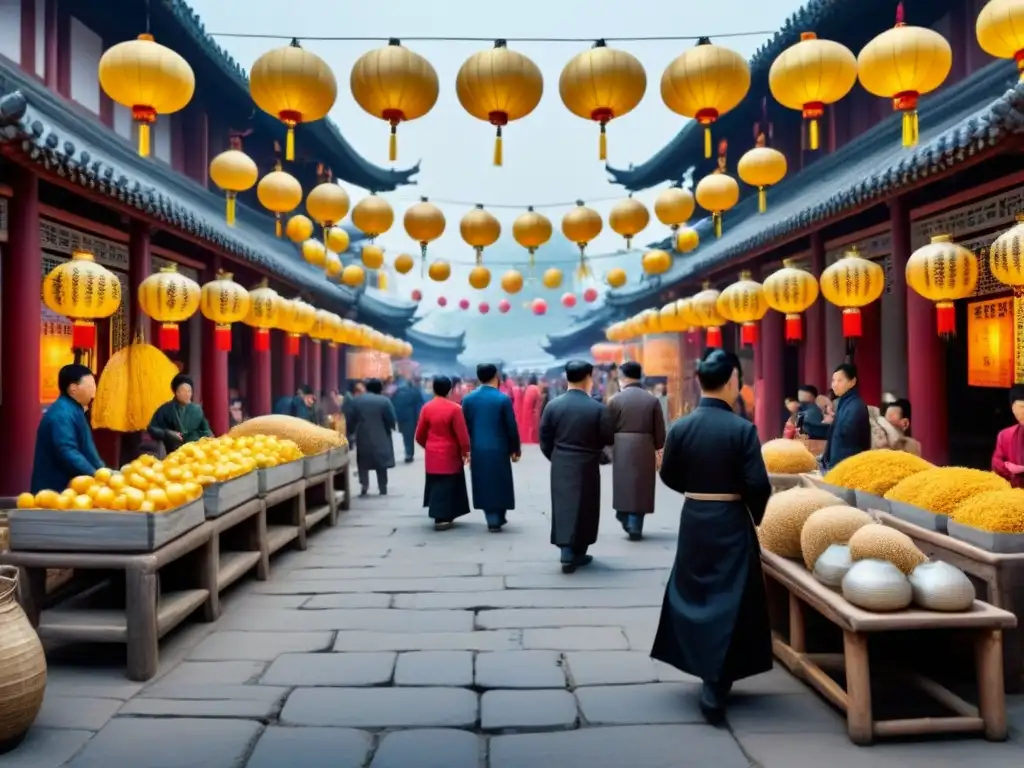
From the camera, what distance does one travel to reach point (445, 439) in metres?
8.00

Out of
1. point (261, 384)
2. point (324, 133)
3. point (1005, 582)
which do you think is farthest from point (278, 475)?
point (324, 133)

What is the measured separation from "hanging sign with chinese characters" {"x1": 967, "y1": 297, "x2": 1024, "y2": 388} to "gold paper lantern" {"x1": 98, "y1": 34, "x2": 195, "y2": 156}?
22.7 feet

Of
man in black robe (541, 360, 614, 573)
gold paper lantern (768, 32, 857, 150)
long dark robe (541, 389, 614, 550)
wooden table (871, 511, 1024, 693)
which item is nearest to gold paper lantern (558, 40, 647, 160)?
Answer: gold paper lantern (768, 32, 857, 150)

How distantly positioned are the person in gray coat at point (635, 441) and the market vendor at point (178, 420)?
11.9 feet

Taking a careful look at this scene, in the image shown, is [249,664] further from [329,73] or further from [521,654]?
[329,73]

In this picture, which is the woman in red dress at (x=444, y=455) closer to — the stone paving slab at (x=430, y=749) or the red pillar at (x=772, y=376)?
the stone paving slab at (x=430, y=749)

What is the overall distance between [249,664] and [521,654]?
1.32 m

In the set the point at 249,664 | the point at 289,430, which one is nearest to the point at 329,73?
the point at 289,430

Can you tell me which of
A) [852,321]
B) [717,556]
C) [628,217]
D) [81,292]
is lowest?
[717,556]

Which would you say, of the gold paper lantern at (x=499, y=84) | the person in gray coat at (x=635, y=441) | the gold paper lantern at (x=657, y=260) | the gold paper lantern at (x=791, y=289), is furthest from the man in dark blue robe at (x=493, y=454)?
the gold paper lantern at (x=657, y=260)

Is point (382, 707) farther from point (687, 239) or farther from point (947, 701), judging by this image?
point (687, 239)

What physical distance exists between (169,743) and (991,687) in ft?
10.0

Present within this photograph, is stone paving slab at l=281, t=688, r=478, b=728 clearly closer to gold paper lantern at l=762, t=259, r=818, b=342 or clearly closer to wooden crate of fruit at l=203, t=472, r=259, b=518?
wooden crate of fruit at l=203, t=472, r=259, b=518

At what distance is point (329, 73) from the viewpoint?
19.4 feet
